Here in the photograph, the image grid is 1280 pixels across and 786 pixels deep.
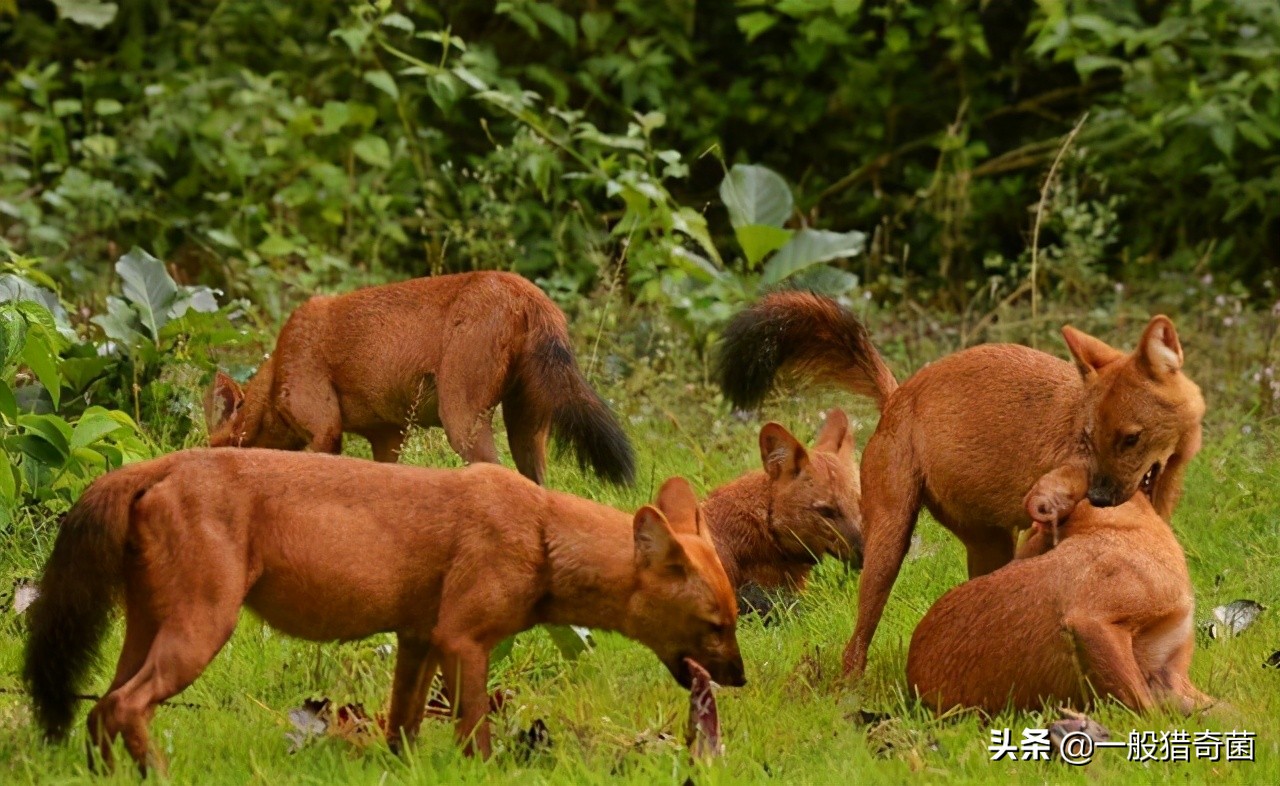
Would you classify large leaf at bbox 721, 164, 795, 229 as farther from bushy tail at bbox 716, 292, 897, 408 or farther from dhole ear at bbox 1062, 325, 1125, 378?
dhole ear at bbox 1062, 325, 1125, 378

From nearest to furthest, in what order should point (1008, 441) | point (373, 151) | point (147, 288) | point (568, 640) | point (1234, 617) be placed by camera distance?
1. point (568, 640)
2. point (1008, 441)
3. point (1234, 617)
4. point (147, 288)
5. point (373, 151)

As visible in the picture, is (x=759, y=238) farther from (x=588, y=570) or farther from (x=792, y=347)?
(x=588, y=570)

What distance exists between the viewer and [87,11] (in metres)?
11.2

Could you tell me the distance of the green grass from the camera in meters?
4.36

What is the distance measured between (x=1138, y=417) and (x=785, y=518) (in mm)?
1719

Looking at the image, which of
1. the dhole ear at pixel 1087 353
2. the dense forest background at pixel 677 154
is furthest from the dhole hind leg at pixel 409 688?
the dense forest background at pixel 677 154

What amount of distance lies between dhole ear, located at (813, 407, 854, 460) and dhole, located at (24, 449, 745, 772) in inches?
94.9

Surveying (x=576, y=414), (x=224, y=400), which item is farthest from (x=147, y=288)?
(x=576, y=414)

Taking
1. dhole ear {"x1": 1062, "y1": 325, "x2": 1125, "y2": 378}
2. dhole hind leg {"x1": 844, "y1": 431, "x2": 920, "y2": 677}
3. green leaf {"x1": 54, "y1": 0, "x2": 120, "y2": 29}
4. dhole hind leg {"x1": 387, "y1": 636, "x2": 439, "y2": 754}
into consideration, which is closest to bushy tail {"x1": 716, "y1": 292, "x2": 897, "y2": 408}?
dhole hind leg {"x1": 844, "y1": 431, "x2": 920, "y2": 677}

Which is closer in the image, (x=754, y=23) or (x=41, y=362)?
(x=41, y=362)

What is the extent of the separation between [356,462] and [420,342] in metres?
1.87

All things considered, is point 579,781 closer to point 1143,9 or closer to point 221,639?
point 221,639

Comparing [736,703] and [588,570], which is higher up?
[588,570]

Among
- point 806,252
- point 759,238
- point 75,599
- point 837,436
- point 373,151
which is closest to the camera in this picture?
point 75,599
